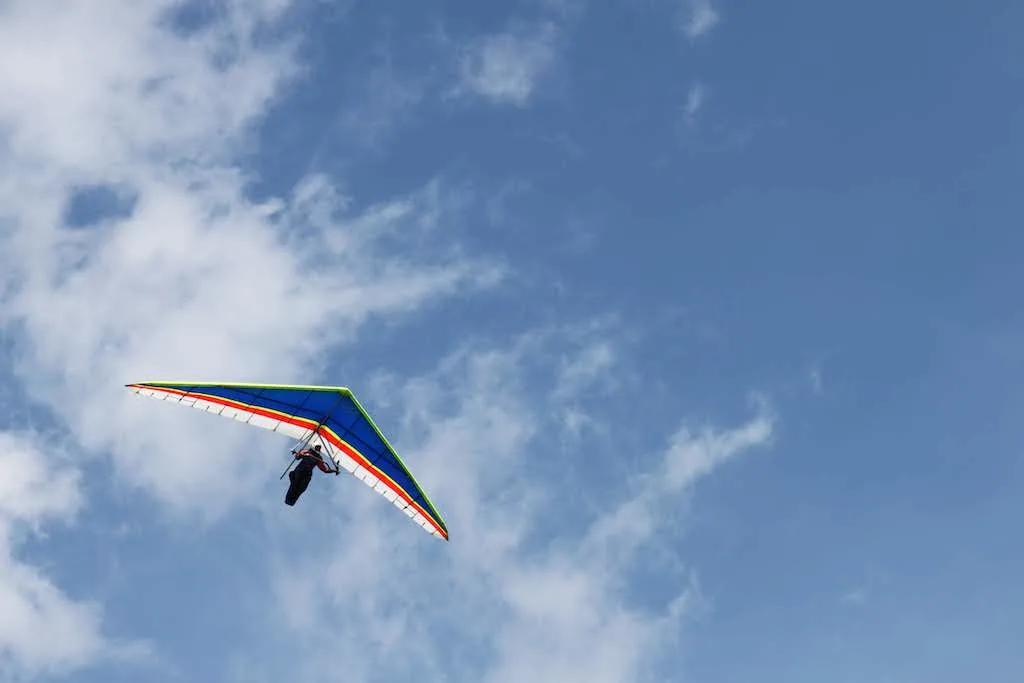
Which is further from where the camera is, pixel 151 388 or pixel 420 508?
pixel 420 508

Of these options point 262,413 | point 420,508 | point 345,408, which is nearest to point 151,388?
point 262,413

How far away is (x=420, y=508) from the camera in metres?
44.4

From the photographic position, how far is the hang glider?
42.2 meters

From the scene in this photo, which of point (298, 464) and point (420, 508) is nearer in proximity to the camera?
point (298, 464)

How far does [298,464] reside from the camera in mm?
41531

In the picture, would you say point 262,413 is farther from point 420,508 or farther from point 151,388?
point 420,508

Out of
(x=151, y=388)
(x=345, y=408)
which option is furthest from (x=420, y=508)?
(x=151, y=388)

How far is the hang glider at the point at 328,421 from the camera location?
42250mm

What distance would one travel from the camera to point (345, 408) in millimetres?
43469

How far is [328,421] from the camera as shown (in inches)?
1720

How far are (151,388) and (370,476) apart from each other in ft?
33.7

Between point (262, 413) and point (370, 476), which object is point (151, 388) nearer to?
point (262, 413)

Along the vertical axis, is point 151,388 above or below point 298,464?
above

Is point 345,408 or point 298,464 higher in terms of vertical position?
point 345,408
